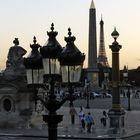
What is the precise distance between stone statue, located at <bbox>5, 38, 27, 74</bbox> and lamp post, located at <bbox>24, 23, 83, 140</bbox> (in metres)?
25.0

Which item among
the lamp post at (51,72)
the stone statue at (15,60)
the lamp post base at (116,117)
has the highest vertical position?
the stone statue at (15,60)

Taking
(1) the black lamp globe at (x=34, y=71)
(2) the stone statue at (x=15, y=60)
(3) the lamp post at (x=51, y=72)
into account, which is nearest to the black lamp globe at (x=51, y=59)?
(3) the lamp post at (x=51, y=72)

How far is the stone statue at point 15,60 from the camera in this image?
38612 millimetres

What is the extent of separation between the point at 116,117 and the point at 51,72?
23352 mm

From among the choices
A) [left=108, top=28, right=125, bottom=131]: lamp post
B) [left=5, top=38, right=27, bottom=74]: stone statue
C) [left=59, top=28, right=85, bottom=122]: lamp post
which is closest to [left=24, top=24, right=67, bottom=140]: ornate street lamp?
[left=59, top=28, right=85, bottom=122]: lamp post

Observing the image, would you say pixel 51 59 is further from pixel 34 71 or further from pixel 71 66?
pixel 34 71

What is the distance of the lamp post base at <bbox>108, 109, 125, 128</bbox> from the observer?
116ft

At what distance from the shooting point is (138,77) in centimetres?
19775

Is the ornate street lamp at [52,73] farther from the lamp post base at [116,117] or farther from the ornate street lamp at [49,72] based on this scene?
the lamp post base at [116,117]

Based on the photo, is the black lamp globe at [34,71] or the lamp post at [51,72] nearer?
the lamp post at [51,72]

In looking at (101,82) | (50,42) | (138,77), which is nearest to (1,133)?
(50,42)

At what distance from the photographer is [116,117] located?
35.7 metres

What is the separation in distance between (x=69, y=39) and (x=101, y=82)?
156m

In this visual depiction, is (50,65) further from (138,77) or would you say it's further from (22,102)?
(138,77)
